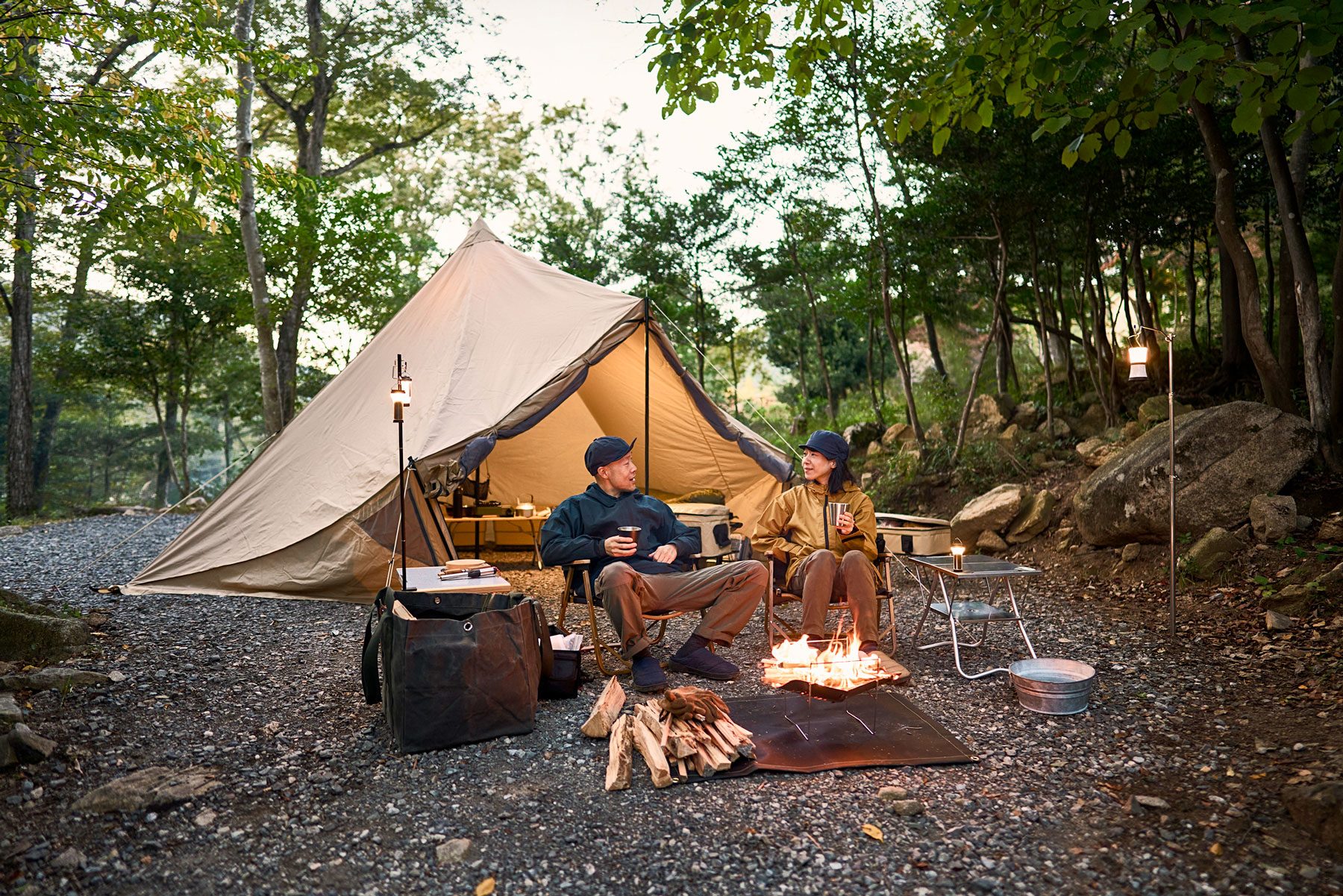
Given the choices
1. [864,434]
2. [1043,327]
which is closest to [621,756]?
[1043,327]

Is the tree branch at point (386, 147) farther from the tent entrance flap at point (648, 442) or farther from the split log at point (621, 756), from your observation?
the split log at point (621, 756)

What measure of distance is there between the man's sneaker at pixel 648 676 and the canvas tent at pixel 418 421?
1.65 metres

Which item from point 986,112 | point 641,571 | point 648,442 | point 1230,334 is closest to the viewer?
point 986,112

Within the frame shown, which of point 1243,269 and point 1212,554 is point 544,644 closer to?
point 1212,554

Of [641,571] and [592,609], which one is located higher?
[641,571]

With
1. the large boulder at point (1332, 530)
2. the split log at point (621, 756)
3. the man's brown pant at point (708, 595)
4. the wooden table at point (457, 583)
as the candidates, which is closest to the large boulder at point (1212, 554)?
the large boulder at point (1332, 530)

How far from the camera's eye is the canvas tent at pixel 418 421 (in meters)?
4.89

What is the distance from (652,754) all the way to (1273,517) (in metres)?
3.71

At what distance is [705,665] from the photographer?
11.8 feet

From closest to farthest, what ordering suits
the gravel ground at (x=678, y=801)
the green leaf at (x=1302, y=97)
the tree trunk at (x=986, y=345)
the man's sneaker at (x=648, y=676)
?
the gravel ground at (x=678, y=801) < the green leaf at (x=1302, y=97) < the man's sneaker at (x=648, y=676) < the tree trunk at (x=986, y=345)

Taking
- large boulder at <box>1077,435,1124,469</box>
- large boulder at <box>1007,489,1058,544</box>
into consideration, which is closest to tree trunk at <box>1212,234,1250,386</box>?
large boulder at <box>1077,435,1124,469</box>

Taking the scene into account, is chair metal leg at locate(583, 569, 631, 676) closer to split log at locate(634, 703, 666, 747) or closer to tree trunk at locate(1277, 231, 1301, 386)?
split log at locate(634, 703, 666, 747)

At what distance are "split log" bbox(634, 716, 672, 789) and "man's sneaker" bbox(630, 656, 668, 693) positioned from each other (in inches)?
19.4

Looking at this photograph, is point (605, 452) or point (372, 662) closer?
point (372, 662)
